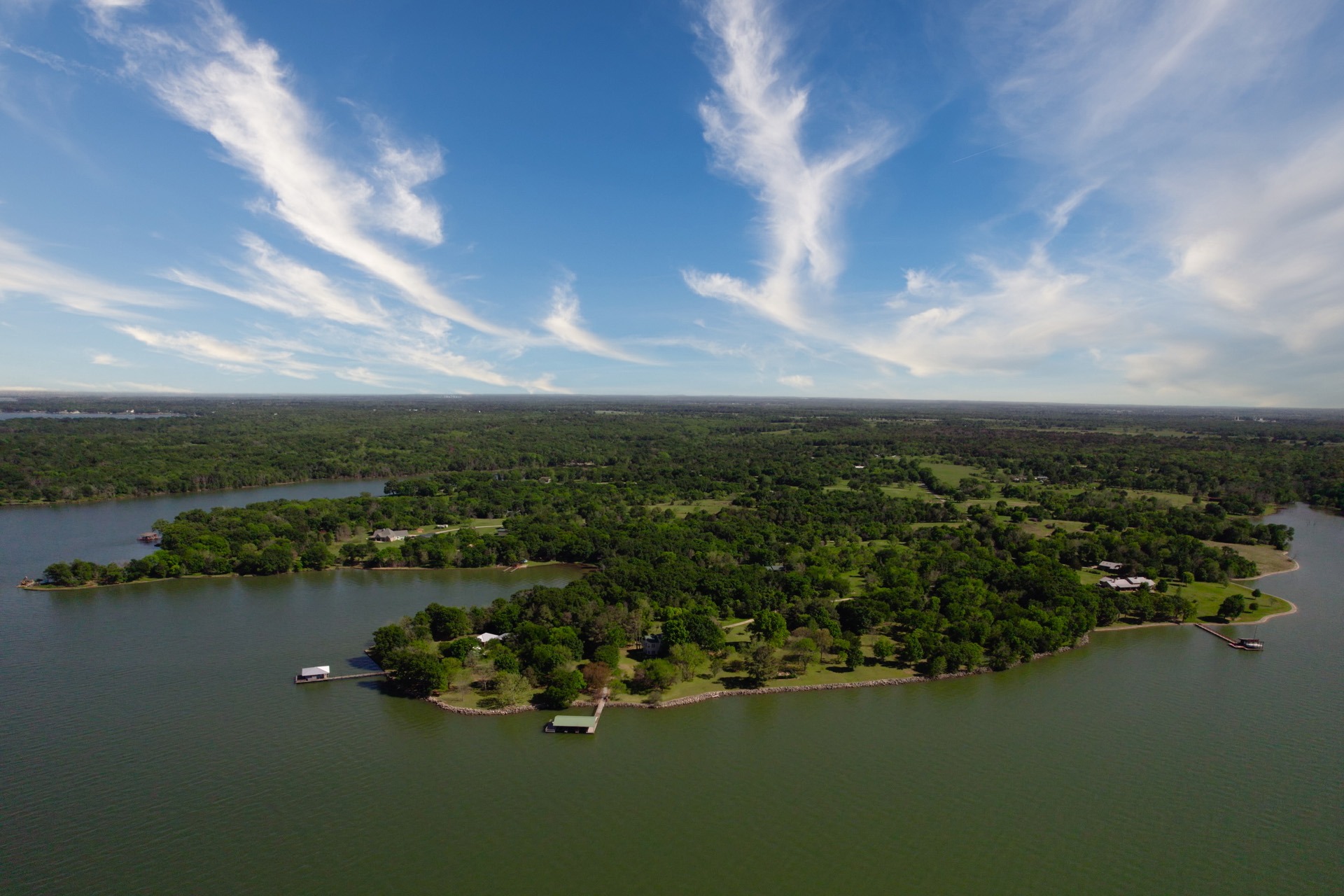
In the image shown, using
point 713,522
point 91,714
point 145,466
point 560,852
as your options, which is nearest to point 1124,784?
point 560,852

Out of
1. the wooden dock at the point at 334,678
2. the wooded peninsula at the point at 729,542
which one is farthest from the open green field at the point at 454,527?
the wooden dock at the point at 334,678

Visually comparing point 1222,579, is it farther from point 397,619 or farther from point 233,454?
point 233,454

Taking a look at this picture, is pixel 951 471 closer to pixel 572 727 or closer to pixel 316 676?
pixel 572 727

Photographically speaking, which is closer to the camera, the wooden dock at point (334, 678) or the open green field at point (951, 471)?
the wooden dock at point (334, 678)

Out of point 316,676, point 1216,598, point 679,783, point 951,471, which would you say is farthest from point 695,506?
point 679,783

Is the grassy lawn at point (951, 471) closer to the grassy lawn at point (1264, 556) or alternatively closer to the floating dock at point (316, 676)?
the grassy lawn at point (1264, 556)

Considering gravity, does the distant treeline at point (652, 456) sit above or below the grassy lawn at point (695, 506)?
above
